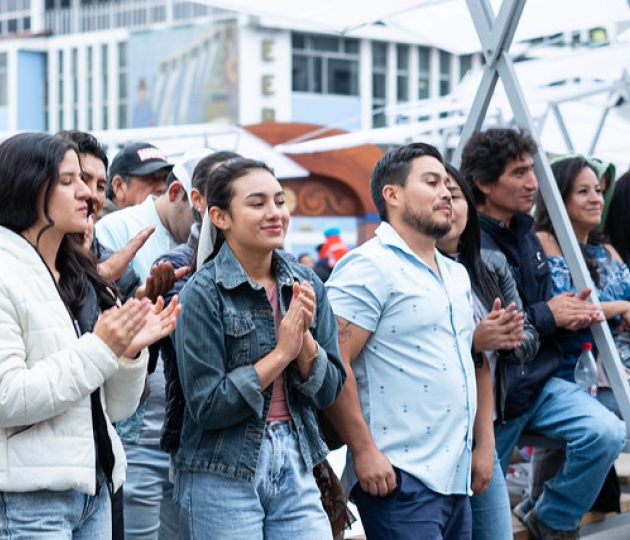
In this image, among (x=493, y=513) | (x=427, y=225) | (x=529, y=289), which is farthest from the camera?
(x=529, y=289)

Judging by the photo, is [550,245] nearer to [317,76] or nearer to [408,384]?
[408,384]

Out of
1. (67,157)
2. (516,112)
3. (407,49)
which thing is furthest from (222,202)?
(407,49)

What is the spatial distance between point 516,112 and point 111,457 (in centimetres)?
277

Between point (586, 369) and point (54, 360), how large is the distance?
2848mm

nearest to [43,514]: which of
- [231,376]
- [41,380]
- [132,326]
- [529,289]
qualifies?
[41,380]

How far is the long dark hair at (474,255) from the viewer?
4398 mm

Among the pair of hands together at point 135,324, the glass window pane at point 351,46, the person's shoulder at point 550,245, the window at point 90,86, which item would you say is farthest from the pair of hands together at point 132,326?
the window at point 90,86

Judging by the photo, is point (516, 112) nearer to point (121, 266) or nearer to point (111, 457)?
point (121, 266)

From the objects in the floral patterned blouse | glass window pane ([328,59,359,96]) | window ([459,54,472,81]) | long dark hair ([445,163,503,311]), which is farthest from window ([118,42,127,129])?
long dark hair ([445,163,503,311])

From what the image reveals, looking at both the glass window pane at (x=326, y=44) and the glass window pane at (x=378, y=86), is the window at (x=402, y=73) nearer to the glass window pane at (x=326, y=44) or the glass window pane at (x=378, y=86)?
the glass window pane at (x=378, y=86)

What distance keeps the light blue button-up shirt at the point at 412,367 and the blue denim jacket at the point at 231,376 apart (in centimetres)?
45

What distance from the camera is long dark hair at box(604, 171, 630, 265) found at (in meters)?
5.60

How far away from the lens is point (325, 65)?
101 ft

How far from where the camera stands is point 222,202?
3.38 meters
